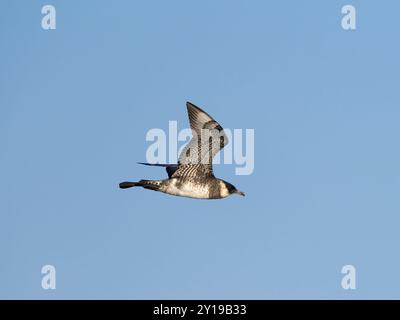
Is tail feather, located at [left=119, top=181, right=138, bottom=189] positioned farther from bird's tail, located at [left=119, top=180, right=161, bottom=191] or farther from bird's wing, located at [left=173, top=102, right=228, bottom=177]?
bird's wing, located at [left=173, top=102, right=228, bottom=177]

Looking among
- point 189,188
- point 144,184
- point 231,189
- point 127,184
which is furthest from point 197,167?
point 127,184

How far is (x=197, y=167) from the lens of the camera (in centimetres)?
2886

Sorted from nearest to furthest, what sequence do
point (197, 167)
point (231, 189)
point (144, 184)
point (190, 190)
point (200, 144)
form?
point (144, 184) → point (200, 144) → point (190, 190) → point (197, 167) → point (231, 189)

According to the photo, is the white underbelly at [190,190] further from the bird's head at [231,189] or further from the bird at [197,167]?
the bird's head at [231,189]

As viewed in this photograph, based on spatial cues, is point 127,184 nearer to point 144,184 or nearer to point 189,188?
point 144,184

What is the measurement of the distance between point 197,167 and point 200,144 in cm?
66

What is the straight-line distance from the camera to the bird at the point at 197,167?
Answer: 2816 cm

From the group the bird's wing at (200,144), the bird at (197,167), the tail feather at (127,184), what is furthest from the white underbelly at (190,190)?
the tail feather at (127,184)
